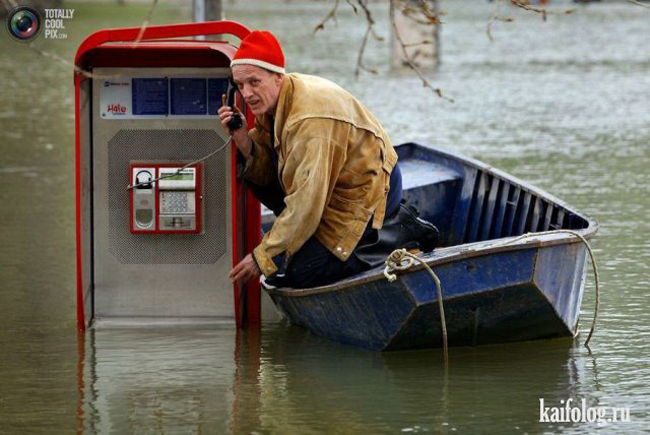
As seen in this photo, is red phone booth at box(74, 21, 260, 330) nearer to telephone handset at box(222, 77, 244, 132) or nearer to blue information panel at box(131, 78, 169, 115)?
blue information panel at box(131, 78, 169, 115)

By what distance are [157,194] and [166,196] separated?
0.05 meters

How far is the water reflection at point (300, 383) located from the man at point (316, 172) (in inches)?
20.3

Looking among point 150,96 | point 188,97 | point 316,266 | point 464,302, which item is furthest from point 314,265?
point 150,96

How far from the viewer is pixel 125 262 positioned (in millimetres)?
9102

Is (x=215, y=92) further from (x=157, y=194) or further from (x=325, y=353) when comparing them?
(x=325, y=353)

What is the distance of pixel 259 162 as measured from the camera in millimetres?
8570

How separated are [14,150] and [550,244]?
37.9ft

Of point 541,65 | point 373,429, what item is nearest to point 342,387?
point 373,429

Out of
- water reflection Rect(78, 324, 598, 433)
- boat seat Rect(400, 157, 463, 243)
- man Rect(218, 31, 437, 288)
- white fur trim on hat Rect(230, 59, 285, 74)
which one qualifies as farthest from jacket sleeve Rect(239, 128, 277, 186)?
boat seat Rect(400, 157, 463, 243)

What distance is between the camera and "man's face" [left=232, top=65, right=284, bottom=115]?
7953 millimetres

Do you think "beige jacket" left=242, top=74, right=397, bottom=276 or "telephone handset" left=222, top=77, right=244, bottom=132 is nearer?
"beige jacket" left=242, top=74, right=397, bottom=276

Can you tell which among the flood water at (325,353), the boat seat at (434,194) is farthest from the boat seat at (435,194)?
the flood water at (325,353)

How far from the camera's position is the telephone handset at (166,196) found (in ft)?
29.3

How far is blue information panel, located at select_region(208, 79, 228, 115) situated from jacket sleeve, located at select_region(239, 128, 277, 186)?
1.57 feet
